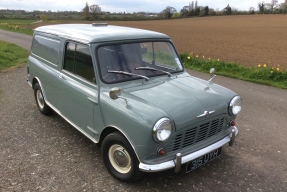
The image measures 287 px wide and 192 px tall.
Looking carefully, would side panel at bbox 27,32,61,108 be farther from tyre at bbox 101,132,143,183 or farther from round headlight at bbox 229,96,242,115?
round headlight at bbox 229,96,242,115

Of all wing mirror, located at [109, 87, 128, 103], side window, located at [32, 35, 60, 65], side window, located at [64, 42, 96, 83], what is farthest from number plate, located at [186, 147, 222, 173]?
side window, located at [32, 35, 60, 65]

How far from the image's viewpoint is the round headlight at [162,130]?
8.59ft

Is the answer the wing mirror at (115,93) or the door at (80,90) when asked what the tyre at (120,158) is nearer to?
the door at (80,90)

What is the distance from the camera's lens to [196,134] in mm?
2990

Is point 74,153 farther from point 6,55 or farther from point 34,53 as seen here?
point 6,55

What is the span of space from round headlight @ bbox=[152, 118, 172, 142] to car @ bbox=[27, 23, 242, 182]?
1 cm

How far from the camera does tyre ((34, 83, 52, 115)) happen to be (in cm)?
510

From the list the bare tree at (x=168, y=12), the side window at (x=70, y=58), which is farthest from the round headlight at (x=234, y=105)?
the bare tree at (x=168, y=12)

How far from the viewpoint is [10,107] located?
5777 millimetres

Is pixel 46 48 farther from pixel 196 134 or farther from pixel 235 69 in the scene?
pixel 235 69

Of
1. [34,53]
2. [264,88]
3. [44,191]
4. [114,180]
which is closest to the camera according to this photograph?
[44,191]

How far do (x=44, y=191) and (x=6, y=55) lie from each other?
33.9ft

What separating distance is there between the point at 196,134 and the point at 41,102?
3576 millimetres

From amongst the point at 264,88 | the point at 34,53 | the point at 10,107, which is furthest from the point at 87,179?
the point at 264,88
